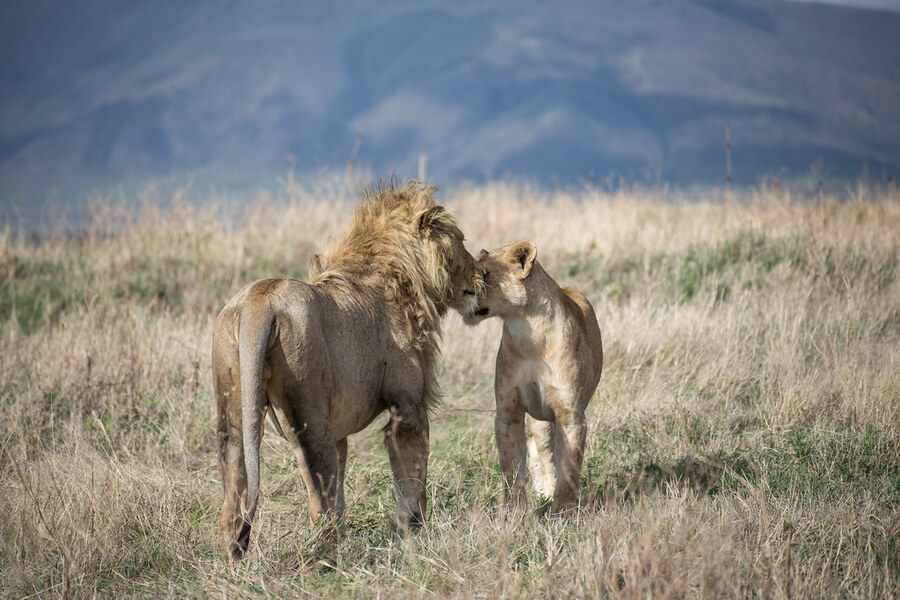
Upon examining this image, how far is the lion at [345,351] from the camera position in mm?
3254

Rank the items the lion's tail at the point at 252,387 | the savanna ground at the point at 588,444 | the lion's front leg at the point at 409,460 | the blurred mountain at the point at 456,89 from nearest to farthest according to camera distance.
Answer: the lion's tail at the point at 252,387
the savanna ground at the point at 588,444
the lion's front leg at the point at 409,460
the blurred mountain at the point at 456,89

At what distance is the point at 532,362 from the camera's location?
172 inches

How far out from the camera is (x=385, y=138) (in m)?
95.8

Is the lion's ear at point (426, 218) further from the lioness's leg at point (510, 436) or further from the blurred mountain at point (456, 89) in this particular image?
the blurred mountain at point (456, 89)

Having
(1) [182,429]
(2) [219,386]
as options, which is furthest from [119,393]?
(2) [219,386]

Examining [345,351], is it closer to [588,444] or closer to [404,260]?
[404,260]

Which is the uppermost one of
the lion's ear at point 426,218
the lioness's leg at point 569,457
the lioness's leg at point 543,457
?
the lion's ear at point 426,218

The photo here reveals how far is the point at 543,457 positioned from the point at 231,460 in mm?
2112

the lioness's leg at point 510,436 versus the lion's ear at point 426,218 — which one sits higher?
the lion's ear at point 426,218

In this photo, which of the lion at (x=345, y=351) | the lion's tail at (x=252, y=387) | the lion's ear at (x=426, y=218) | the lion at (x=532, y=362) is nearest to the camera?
the lion's tail at (x=252, y=387)

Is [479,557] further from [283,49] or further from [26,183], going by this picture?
[283,49]

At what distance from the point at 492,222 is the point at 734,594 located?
962cm

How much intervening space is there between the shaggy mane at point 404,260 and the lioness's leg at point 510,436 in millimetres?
421

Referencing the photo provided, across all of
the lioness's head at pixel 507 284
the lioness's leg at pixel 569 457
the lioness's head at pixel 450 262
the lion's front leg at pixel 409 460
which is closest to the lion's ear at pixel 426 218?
the lioness's head at pixel 450 262
